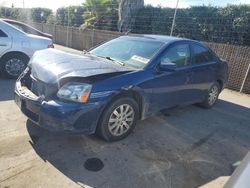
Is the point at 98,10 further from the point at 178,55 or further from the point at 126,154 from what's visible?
the point at 126,154

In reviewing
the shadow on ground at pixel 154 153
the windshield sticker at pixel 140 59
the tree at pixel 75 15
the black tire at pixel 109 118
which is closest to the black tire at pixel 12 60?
the shadow on ground at pixel 154 153

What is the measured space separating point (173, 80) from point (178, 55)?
53 centimetres

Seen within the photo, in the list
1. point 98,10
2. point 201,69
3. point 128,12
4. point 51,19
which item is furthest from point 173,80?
point 51,19

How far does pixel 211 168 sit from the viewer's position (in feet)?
11.0

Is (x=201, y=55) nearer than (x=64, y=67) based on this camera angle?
No

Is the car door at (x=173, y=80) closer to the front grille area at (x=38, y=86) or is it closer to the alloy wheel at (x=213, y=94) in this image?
the alloy wheel at (x=213, y=94)

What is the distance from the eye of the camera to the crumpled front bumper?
3020 mm

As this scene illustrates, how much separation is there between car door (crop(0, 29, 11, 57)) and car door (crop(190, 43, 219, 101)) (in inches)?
173

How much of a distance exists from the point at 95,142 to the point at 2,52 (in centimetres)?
404

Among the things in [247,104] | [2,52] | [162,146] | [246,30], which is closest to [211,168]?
[162,146]

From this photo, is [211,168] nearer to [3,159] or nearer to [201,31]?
[3,159]

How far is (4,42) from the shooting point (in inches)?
241

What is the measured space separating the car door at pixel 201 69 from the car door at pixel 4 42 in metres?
4.39

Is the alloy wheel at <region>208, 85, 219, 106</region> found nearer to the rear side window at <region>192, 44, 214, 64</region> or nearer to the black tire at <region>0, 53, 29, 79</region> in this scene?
the rear side window at <region>192, 44, 214, 64</region>
